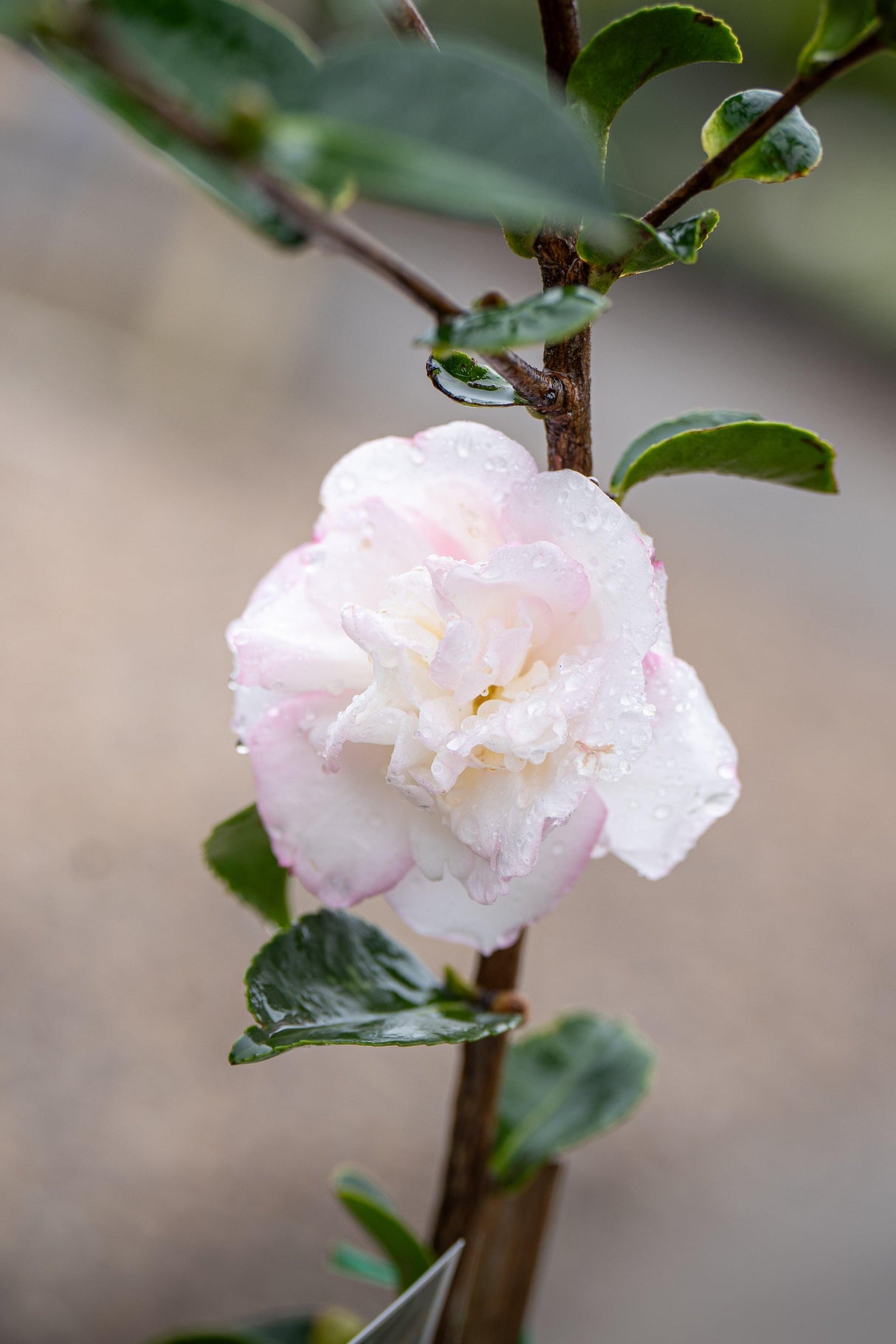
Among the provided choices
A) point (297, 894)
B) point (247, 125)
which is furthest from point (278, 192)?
point (297, 894)

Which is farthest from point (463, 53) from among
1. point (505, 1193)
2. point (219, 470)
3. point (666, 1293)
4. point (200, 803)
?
point (219, 470)

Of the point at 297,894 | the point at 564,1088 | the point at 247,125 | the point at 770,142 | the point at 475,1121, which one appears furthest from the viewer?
the point at 297,894

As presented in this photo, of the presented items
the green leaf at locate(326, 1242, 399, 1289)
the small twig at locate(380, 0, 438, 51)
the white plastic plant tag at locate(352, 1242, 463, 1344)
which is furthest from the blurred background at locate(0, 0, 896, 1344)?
the green leaf at locate(326, 1242, 399, 1289)

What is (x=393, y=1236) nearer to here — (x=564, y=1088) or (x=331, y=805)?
(x=564, y=1088)

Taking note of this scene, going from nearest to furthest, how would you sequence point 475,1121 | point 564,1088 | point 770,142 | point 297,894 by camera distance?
point 770,142
point 475,1121
point 564,1088
point 297,894

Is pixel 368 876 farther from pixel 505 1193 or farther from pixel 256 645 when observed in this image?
pixel 505 1193

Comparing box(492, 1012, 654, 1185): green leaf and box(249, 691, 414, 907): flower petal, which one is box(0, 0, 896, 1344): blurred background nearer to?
box(249, 691, 414, 907): flower petal

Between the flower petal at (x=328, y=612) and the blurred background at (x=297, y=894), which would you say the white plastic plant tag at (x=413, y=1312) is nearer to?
the flower petal at (x=328, y=612)

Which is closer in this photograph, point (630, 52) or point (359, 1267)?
point (630, 52)
